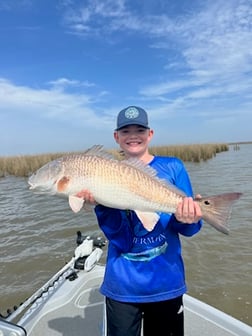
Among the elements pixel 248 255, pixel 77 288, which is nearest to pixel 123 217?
pixel 77 288

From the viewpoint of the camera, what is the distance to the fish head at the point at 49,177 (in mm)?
2680

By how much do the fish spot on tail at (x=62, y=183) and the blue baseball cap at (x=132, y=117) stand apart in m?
0.57

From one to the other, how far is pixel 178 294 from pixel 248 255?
5.32 meters

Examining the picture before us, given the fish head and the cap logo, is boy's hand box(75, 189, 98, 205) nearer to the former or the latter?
the fish head

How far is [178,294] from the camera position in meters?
2.48

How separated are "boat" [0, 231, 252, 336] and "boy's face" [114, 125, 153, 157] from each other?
1.80m

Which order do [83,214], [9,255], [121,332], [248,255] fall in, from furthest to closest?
[83,214], [9,255], [248,255], [121,332]

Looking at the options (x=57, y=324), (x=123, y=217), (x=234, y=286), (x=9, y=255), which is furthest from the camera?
(x=9, y=255)

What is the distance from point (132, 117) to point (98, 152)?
1.23ft

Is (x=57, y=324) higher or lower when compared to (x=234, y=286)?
higher

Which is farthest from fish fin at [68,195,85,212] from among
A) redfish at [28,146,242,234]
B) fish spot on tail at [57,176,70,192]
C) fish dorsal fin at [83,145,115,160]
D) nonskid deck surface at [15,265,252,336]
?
nonskid deck surface at [15,265,252,336]

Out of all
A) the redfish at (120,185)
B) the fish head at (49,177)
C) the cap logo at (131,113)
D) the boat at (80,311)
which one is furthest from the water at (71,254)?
the cap logo at (131,113)

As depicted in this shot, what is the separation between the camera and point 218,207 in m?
2.41

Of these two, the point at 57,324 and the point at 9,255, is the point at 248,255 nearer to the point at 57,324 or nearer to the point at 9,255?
the point at 57,324
